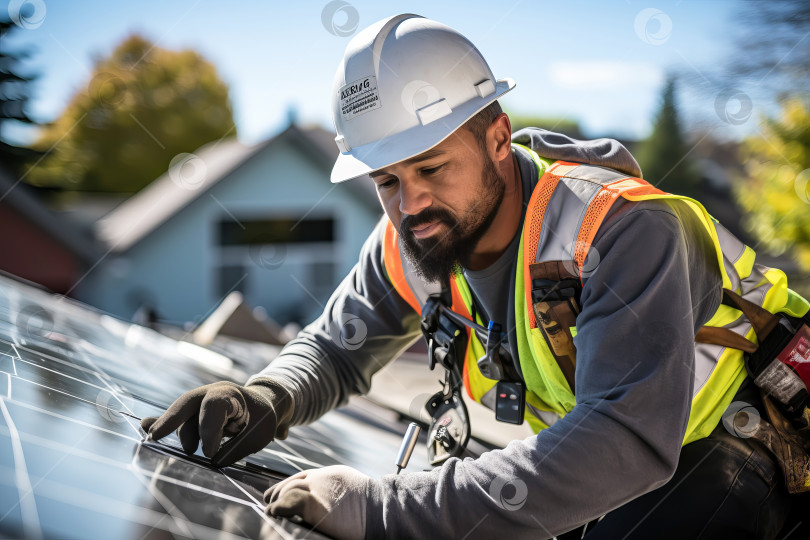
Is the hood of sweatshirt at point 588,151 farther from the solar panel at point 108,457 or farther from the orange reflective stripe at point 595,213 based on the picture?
the solar panel at point 108,457

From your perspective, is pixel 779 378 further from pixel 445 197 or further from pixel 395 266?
pixel 395 266

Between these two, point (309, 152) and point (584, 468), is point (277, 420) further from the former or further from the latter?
point (309, 152)

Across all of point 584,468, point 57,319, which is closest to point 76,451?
point 584,468

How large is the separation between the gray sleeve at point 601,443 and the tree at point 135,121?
34.6 metres

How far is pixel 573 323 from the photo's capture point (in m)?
1.98

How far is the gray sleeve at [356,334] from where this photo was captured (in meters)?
2.73

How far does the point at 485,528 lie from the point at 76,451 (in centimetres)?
87

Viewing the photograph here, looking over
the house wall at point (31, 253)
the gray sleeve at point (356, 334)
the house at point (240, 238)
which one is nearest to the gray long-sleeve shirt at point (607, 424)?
the gray sleeve at point (356, 334)

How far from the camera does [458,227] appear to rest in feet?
7.68

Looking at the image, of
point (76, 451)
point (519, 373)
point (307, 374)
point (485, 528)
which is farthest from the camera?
point (307, 374)

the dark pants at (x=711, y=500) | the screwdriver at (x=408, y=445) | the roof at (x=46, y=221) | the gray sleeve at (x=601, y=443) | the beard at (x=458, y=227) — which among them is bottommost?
the roof at (x=46, y=221)

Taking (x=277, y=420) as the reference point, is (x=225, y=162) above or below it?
below

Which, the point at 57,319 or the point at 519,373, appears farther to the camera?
the point at 57,319

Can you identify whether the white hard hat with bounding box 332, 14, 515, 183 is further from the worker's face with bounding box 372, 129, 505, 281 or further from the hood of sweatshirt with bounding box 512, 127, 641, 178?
the hood of sweatshirt with bounding box 512, 127, 641, 178
